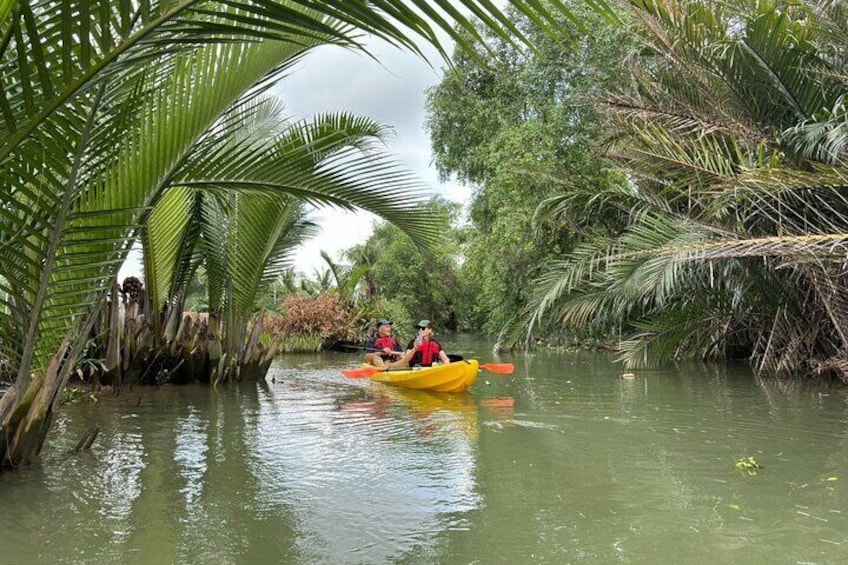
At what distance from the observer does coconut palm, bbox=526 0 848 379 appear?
29.0ft

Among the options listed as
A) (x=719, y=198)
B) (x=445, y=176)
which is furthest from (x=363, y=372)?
(x=445, y=176)

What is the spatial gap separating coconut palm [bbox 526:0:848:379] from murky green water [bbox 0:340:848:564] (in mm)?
2146

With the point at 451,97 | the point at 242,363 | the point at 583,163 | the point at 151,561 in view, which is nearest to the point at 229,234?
the point at 242,363

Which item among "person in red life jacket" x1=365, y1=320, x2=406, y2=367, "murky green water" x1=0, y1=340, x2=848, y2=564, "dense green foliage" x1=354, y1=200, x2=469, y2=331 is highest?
"dense green foliage" x1=354, y1=200, x2=469, y2=331

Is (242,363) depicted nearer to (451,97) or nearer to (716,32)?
(716,32)

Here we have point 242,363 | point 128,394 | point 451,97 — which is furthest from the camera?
Result: point 451,97

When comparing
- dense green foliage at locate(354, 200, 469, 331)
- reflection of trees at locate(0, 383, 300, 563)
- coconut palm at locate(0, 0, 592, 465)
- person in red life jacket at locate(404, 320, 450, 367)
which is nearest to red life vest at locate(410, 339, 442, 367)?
person in red life jacket at locate(404, 320, 450, 367)

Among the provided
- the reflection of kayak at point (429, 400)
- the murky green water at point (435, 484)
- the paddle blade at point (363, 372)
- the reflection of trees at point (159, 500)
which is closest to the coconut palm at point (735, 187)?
the murky green water at point (435, 484)

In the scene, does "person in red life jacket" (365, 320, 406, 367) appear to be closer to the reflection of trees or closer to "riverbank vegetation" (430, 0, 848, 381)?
"riverbank vegetation" (430, 0, 848, 381)

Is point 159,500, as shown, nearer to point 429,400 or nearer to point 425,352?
point 429,400

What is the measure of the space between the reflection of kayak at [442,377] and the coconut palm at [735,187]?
2.81 meters

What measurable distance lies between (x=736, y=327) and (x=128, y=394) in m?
11.3

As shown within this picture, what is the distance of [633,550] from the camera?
12.4 ft

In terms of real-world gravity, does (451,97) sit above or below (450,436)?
above
